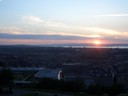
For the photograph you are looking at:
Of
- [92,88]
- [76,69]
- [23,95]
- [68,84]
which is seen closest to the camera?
[23,95]

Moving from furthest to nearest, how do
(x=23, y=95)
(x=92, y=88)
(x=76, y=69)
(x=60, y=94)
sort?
1. (x=76, y=69)
2. (x=92, y=88)
3. (x=60, y=94)
4. (x=23, y=95)

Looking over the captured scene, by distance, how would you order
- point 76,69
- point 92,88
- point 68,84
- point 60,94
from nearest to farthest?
1. point 60,94
2. point 92,88
3. point 68,84
4. point 76,69

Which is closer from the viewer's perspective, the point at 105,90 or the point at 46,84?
the point at 105,90

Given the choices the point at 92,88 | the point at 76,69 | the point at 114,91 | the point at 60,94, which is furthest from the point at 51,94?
the point at 76,69

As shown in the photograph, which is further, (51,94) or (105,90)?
(105,90)

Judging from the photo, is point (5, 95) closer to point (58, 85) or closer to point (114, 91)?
point (58, 85)

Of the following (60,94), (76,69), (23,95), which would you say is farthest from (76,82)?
(76,69)

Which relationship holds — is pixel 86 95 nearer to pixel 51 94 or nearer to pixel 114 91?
pixel 51 94

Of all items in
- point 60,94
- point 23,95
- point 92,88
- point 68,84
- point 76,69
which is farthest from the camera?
point 76,69

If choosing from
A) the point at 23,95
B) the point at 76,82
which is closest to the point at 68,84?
the point at 76,82
